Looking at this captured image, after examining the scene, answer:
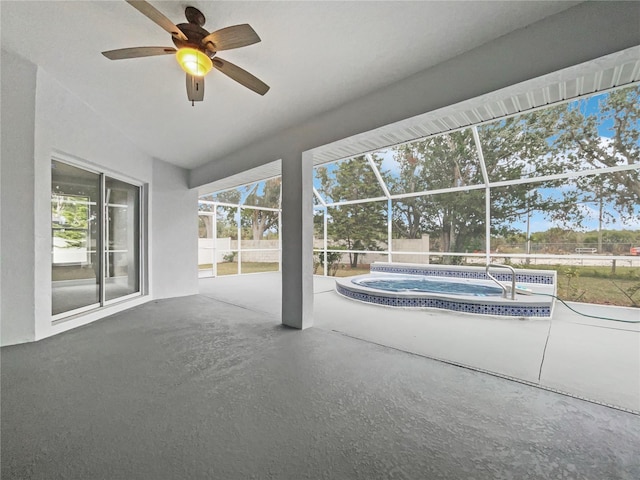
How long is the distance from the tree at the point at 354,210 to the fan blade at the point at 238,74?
24.5 feet

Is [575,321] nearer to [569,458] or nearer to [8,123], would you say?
[569,458]

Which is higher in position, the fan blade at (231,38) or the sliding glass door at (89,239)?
the fan blade at (231,38)

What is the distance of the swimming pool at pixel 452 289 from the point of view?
4.29m

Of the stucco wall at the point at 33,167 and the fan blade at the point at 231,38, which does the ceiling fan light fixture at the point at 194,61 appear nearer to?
the fan blade at the point at 231,38

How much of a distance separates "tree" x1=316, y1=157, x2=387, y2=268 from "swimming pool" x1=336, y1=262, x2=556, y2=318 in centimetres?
181

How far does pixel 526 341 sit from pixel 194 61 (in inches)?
167

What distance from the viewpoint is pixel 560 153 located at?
22.2 ft

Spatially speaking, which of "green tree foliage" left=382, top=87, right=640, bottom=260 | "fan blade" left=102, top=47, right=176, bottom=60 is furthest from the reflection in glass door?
"green tree foliage" left=382, top=87, right=640, bottom=260

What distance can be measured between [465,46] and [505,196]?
6.14m

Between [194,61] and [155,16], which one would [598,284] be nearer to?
[194,61]

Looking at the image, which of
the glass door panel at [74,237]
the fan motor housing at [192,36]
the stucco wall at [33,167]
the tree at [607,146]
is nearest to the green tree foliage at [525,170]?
the tree at [607,146]

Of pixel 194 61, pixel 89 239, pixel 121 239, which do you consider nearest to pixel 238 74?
pixel 194 61

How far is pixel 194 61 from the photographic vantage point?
→ 211 cm

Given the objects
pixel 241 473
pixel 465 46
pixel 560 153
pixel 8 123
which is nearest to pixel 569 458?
pixel 241 473
